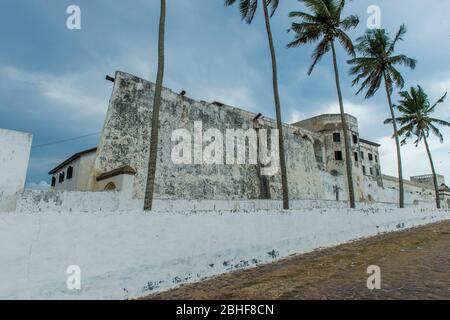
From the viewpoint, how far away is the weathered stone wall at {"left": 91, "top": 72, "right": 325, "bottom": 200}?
14.9 meters

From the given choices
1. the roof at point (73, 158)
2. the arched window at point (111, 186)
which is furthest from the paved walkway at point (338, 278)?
the roof at point (73, 158)

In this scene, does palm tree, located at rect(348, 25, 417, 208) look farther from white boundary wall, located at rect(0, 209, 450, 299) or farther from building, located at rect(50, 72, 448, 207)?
white boundary wall, located at rect(0, 209, 450, 299)

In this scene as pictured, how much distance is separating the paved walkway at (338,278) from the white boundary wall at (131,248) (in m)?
0.44

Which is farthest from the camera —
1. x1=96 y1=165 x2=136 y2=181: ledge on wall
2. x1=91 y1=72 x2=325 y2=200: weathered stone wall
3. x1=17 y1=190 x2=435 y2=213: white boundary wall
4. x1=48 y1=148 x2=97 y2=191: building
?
x1=48 y1=148 x2=97 y2=191: building

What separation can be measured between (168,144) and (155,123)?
827 cm

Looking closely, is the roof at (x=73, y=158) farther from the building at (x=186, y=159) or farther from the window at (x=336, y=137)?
the window at (x=336, y=137)

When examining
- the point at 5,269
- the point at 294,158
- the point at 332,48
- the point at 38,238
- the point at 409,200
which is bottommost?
the point at 5,269

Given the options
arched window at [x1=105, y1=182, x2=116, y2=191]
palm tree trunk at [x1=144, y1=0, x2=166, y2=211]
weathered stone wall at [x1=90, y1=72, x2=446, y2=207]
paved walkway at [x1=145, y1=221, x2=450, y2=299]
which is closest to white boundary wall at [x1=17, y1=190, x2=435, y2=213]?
weathered stone wall at [x1=90, y1=72, x2=446, y2=207]

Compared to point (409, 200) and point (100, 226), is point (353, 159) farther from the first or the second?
point (100, 226)

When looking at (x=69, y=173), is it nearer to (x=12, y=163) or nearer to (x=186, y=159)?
(x=186, y=159)

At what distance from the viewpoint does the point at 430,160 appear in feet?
87.1

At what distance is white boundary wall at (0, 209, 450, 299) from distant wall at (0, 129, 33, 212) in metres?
4.03

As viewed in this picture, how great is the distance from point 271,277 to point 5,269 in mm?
5196
